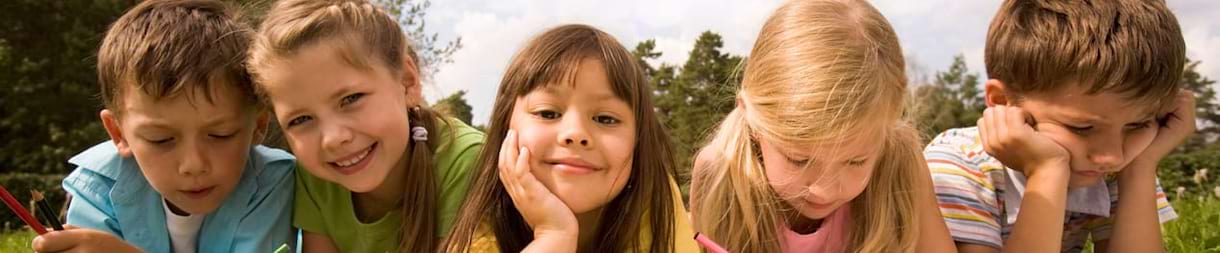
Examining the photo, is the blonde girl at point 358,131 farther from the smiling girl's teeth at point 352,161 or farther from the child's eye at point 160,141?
the child's eye at point 160,141

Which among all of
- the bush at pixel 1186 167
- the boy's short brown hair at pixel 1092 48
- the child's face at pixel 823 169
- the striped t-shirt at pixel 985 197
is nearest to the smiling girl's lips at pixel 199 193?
the child's face at pixel 823 169

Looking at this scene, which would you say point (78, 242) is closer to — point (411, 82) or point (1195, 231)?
point (411, 82)

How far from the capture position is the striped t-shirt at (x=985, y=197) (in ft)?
9.86

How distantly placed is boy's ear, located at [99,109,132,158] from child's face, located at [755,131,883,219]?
71.7 inches

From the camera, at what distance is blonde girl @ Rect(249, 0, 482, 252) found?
8.46ft

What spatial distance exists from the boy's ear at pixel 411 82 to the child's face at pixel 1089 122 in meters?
1.84

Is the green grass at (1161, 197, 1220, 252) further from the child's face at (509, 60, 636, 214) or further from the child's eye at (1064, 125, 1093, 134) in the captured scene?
the child's face at (509, 60, 636, 214)

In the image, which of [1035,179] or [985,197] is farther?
[985,197]

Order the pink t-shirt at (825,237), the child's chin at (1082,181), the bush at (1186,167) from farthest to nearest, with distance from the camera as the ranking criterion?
the bush at (1186,167)
the child's chin at (1082,181)
the pink t-shirt at (825,237)

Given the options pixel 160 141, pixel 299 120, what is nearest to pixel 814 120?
pixel 299 120

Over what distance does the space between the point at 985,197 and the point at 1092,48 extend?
0.54 metres

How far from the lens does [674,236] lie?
2582 millimetres

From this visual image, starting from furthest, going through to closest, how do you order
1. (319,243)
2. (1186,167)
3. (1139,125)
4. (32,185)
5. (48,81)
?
(48,81) → (32,185) → (1186,167) → (1139,125) → (319,243)

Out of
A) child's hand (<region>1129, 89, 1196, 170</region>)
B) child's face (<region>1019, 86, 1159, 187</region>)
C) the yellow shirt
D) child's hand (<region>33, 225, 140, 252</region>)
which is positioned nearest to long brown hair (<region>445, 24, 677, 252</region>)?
the yellow shirt
